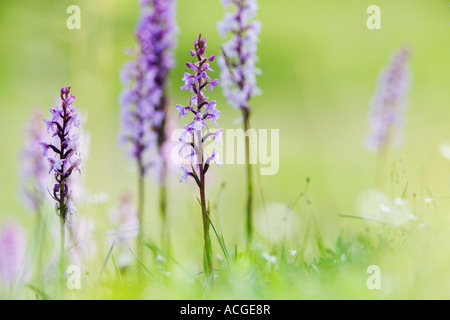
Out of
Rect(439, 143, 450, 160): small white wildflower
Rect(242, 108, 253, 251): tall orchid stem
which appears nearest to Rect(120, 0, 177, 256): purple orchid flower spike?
Rect(242, 108, 253, 251): tall orchid stem

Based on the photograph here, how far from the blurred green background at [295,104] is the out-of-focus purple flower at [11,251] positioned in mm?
482

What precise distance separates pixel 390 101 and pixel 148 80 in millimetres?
3143

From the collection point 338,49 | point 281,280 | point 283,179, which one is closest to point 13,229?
point 281,280

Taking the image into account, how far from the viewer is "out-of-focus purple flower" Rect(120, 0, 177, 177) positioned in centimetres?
495

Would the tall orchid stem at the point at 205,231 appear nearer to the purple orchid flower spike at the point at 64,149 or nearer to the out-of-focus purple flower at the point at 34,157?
the purple orchid flower spike at the point at 64,149

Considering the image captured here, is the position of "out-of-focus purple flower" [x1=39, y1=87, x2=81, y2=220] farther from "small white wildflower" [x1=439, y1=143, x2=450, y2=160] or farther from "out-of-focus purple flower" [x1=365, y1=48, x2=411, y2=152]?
"out-of-focus purple flower" [x1=365, y1=48, x2=411, y2=152]


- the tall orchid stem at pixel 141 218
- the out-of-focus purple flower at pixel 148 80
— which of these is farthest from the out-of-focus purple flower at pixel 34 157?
the tall orchid stem at pixel 141 218

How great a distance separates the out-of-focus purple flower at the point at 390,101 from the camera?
6.46m

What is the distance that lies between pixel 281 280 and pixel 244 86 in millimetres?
1824

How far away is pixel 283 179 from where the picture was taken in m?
11.8

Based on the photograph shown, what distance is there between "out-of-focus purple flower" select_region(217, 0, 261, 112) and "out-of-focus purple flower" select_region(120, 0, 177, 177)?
78 centimetres

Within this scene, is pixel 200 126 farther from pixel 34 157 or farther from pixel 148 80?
pixel 34 157

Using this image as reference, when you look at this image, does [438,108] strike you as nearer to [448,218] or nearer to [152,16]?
[448,218]
